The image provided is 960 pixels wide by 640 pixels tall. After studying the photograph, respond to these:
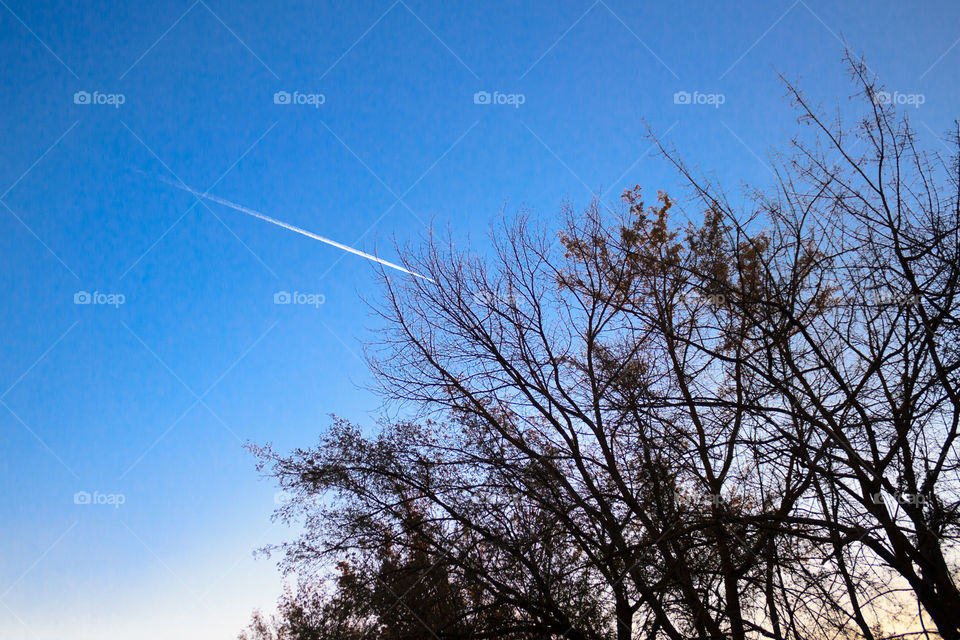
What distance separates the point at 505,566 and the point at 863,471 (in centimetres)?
603

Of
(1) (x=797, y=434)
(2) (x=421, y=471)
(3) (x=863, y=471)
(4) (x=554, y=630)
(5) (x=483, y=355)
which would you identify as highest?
(5) (x=483, y=355)

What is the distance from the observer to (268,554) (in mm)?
11883

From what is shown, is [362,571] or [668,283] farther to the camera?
A: [362,571]

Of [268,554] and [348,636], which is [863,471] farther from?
[268,554]

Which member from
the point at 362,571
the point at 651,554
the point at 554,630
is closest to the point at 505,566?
the point at 554,630

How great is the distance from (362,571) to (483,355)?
4.67 meters

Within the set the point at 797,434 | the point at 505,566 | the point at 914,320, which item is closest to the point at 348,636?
the point at 505,566

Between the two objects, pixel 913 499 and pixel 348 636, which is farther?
pixel 348 636

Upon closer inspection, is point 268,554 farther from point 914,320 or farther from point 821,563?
point 914,320

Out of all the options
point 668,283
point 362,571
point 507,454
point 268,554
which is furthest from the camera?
point 507,454

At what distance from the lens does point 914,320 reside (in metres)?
5.87

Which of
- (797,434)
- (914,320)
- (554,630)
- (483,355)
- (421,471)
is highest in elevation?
(483,355)

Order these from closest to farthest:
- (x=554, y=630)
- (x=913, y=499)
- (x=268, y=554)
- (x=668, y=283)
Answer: (x=913, y=499) < (x=668, y=283) < (x=554, y=630) < (x=268, y=554)

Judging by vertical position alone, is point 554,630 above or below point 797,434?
below
